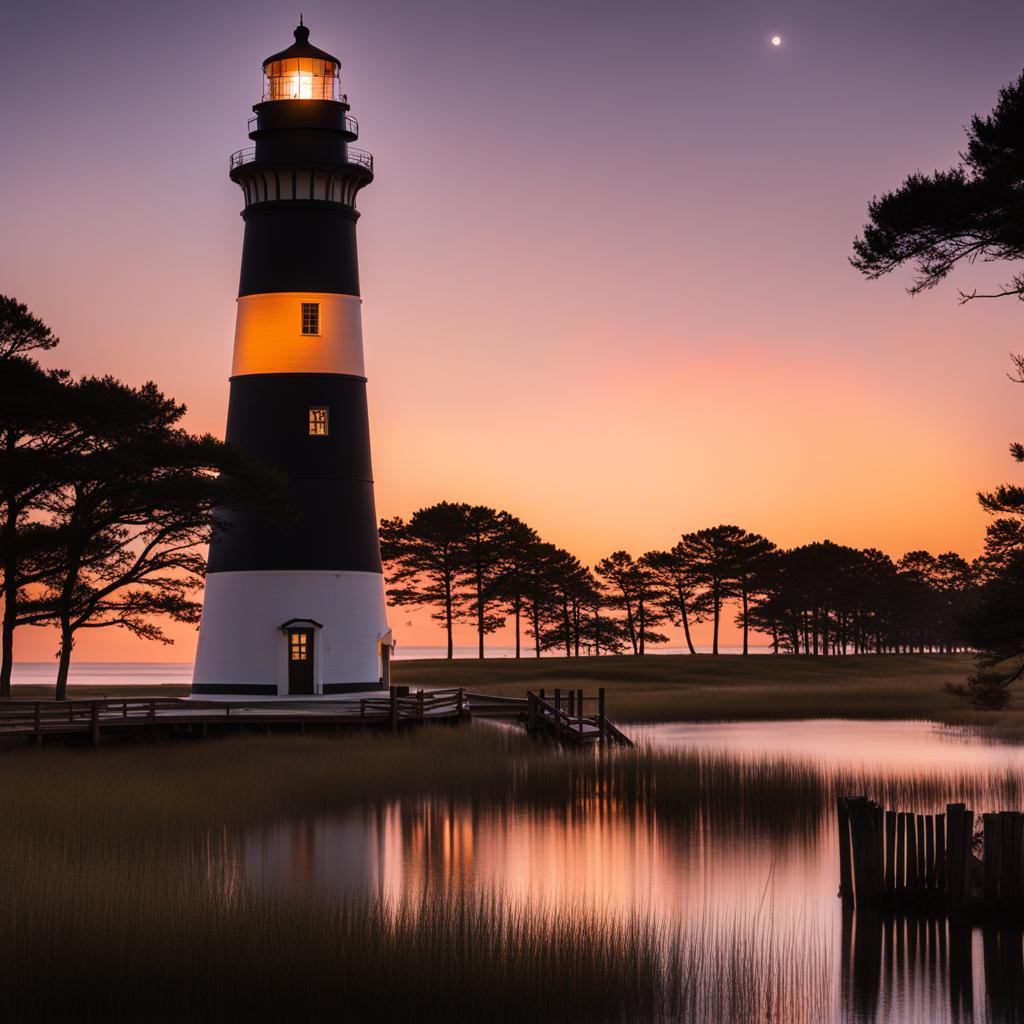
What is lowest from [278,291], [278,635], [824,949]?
[824,949]

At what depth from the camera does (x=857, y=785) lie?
31.8 metres

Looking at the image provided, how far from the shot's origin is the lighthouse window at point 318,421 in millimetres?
44219

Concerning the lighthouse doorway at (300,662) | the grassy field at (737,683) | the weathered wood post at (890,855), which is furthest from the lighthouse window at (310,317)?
the weathered wood post at (890,855)

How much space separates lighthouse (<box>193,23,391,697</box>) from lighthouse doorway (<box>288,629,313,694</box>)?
3 cm

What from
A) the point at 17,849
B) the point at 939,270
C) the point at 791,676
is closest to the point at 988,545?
the point at 791,676

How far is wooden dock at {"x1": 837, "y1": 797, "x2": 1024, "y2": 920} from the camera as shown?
1789 cm

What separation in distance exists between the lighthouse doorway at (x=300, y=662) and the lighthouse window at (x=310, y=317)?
30.3 ft

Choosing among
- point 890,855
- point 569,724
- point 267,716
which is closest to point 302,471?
point 267,716

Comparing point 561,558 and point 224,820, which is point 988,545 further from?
point 224,820

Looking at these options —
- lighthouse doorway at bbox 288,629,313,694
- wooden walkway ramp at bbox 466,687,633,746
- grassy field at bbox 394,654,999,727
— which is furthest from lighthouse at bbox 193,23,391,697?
grassy field at bbox 394,654,999,727

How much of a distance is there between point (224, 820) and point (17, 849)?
18.2ft

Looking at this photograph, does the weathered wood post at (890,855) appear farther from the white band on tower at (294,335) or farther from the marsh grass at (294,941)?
the white band on tower at (294,335)

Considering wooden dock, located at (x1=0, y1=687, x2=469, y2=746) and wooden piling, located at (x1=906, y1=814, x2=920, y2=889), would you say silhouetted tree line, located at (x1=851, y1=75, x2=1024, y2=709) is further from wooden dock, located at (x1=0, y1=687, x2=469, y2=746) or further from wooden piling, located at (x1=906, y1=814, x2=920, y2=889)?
wooden dock, located at (x1=0, y1=687, x2=469, y2=746)

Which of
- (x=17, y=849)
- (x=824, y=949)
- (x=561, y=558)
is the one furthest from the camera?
(x=561, y=558)
